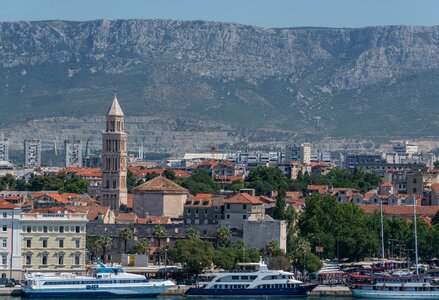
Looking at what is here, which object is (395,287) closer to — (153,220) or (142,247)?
(142,247)

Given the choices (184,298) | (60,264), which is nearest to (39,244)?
(60,264)

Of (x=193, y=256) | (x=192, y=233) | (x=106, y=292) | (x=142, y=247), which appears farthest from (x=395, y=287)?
(x=142, y=247)

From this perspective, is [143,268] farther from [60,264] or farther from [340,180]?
[340,180]

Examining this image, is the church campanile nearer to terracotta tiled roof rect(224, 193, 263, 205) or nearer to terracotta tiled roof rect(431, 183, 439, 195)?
terracotta tiled roof rect(224, 193, 263, 205)

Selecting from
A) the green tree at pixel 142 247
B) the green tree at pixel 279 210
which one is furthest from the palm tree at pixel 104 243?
the green tree at pixel 279 210

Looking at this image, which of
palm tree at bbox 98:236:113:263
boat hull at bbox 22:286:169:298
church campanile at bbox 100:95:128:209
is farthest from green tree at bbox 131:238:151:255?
church campanile at bbox 100:95:128:209
